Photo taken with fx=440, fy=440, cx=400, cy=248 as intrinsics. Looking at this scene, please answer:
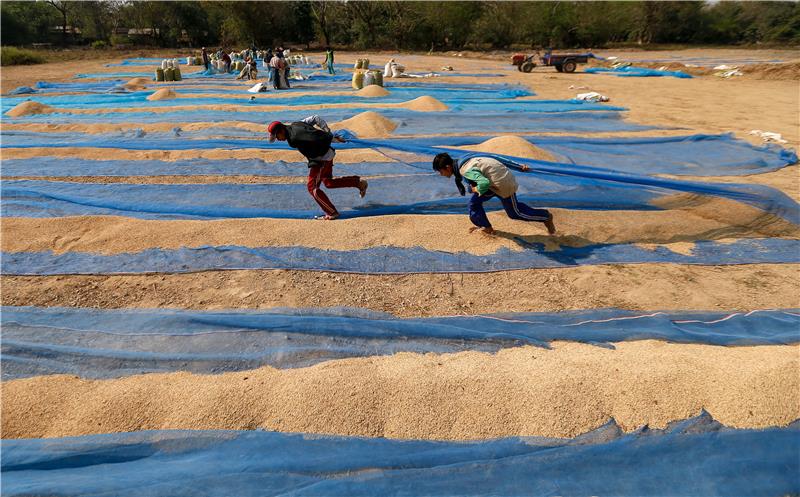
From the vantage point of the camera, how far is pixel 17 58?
22.3 meters

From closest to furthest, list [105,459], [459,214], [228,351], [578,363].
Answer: [105,459]
[578,363]
[228,351]
[459,214]

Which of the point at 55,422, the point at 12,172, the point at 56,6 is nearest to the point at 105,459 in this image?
the point at 55,422

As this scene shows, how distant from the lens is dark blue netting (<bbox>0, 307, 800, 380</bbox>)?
2.80 meters

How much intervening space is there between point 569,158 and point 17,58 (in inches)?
1110

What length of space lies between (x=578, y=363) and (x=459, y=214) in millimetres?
2523

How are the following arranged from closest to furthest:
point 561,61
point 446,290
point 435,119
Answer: point 446,290, point 435,119, point 561,61

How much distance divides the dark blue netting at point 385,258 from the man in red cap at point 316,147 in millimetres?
754

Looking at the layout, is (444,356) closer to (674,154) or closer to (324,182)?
(324,182)

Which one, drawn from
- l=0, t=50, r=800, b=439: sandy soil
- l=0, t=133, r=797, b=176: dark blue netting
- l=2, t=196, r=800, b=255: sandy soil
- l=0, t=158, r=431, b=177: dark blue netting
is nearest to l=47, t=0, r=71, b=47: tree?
l=0, t=133, r=797, b=176: dark blue netting

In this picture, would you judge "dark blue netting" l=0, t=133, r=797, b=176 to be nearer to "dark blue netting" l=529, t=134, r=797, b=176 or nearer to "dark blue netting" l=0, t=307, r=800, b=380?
"dark blue netting" l=529, t=134, r=797, b=176

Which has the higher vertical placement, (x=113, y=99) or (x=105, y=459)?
(x=113, y=99)

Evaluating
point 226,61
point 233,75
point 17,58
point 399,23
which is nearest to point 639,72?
point 233,75

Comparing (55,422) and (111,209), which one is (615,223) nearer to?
(55,422)

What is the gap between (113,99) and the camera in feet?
39.8
